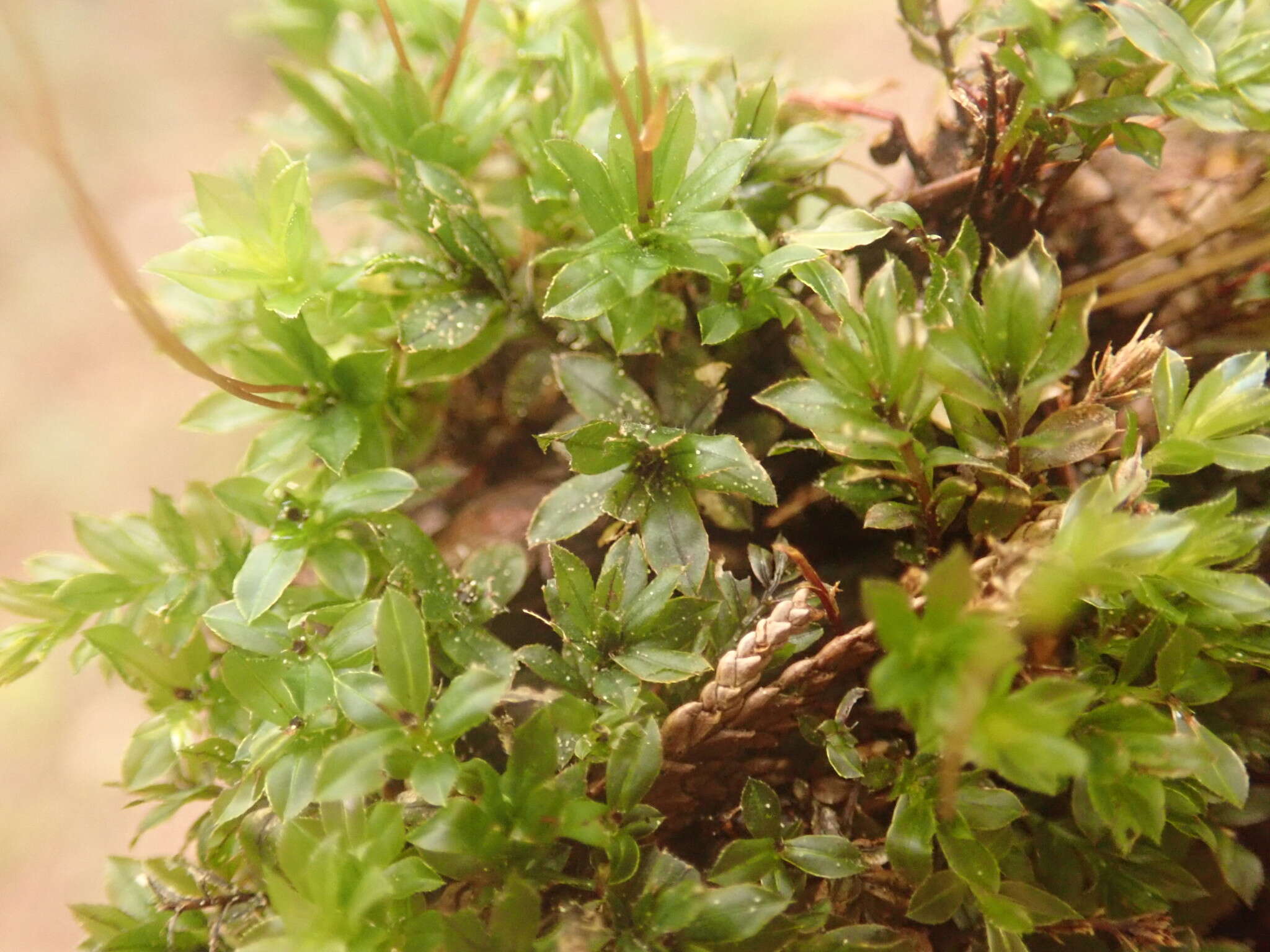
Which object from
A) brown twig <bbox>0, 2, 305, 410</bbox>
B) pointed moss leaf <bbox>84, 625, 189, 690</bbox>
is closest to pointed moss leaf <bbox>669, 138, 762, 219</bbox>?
brown twig <bbox>0, 2, 305, 410</bbox>

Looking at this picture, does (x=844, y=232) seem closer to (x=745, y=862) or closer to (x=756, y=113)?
(x=756, y=113)

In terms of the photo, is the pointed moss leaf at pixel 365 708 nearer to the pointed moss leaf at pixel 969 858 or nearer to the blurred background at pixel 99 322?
the pointed moss leaf at pixel 969 858

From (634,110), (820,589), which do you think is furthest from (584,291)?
(820,589)

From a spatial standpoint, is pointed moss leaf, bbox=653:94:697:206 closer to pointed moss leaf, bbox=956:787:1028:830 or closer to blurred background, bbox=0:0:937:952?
pointed moss leaf, bbox=956:787:1028:830

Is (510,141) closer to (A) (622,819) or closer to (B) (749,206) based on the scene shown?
(B) (749,206)

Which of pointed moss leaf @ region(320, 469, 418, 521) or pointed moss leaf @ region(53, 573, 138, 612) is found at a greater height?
pointed moss leaf @ region(53, 573, 138, 612)

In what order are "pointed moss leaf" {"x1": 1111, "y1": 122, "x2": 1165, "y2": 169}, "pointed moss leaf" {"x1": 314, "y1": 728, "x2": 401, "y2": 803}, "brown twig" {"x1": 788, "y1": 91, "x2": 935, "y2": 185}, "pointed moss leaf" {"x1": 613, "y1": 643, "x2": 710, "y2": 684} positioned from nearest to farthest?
"pointed moss leaf" {"x1": 314, "y1": 728, "x2": 401, "y2": 803}
"pointed moss leaf" {"x1": 613, "y1": 643, "x2": 710, "y2": 684}
"pointed moss leaf" {"x1": 1111, "y1": 122, "x2": 1165, "y2": 169}
"brown twig" {"x1": 788, "y1": 91, "x2": 935, "y2": 185}
